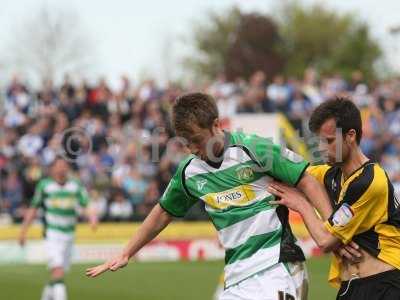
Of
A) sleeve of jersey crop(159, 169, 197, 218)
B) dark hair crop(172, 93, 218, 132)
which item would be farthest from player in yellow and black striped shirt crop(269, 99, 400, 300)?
sleeve of jersey crop(159, 169, 197, 218)

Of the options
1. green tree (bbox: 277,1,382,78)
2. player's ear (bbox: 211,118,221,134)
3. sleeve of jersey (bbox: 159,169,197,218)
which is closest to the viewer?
player's ear (bbox: 211,118,221,134)

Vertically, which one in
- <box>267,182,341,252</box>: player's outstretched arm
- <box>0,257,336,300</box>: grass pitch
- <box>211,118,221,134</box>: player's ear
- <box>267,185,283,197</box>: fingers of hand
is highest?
<box>211,118,221,134</box>: player's ear

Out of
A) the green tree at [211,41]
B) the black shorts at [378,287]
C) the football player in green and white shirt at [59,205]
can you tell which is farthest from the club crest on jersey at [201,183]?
the green tree at [211,41]

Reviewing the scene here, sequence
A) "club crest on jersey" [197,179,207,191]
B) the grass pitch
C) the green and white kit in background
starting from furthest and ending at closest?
the green and white kit in background → the grass pitch → "club crest on jersey" [197,179,207,191]

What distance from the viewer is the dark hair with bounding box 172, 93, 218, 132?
503 cm

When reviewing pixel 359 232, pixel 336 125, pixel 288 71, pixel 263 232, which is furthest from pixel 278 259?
pixel 288 71

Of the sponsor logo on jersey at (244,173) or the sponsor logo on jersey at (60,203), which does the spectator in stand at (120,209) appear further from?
the sponsor logo on jersey at (244,173)

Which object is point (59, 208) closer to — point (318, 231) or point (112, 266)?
point (112, 266)

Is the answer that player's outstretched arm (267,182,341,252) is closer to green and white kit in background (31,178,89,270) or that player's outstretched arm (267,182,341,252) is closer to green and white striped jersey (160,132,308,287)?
green and white striped jersey (160,132,308,287)

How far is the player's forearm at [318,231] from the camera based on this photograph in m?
5.09

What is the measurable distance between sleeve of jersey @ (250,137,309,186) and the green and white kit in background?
28.0 feet

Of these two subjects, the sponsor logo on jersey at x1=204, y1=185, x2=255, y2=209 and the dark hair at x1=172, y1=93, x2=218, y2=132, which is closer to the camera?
the dark hair at x1=172, y1=93, x2=218, y2=132

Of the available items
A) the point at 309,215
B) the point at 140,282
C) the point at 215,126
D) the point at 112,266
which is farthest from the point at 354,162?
the point at 140,282

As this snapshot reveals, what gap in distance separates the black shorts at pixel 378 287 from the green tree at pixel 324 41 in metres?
57.2
